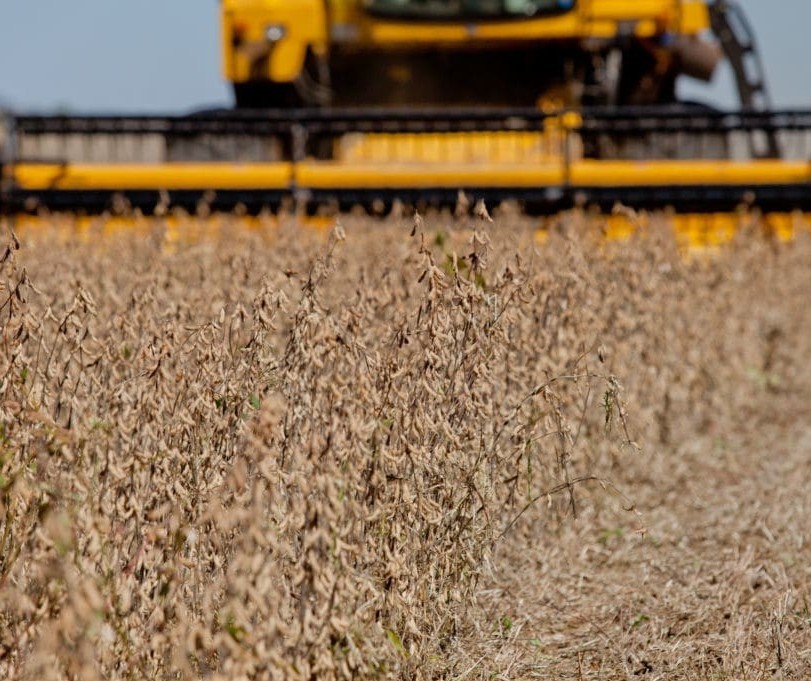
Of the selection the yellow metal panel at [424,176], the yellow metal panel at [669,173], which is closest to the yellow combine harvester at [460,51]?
the yellow metal panel at [669,173]

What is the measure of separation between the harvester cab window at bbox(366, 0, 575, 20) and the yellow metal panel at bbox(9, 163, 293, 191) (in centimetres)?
171

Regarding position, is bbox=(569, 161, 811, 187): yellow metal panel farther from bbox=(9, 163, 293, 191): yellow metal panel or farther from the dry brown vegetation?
the dry brown vegetation

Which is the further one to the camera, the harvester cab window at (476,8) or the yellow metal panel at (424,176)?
the harvester cab window at (476,8)

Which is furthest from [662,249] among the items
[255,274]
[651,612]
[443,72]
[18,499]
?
[443,72]

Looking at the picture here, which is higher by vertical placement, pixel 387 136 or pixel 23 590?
pixel 23 590

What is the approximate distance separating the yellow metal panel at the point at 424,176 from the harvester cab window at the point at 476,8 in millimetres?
1554

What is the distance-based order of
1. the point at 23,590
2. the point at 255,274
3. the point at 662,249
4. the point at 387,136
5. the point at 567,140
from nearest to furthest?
the point at 23,590
the point at 255,274
the point at 662,249
the point at 567,140
the point at 387,136

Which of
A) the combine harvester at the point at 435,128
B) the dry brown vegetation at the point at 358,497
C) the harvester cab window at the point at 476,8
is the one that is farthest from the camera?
the harvester cab window at the point at 476,8

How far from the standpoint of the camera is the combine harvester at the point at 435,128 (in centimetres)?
750

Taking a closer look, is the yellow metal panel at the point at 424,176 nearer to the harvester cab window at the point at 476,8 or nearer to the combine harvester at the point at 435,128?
the combine harvester at the point at 435,128

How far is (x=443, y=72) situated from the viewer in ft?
29.2

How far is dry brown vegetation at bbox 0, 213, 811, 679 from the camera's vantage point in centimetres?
195

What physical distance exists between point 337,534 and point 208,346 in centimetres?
57

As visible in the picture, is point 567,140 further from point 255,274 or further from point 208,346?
point 208,346
